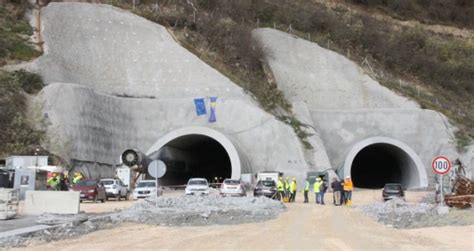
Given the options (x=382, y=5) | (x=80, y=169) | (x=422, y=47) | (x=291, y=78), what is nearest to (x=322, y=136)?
(x=291, y=78)

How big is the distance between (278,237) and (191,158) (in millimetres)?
42351

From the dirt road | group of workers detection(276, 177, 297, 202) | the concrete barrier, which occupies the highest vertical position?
group of workers detection(276, 177, 297, 202)

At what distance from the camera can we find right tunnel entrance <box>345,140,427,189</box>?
48.4 metres

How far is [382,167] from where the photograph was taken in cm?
6319

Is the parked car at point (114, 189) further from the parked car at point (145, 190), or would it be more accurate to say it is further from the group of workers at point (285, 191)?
the group of workers at point (285, 191)

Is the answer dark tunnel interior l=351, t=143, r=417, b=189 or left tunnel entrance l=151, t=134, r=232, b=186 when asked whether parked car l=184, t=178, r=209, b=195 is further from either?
dark tunnel interior l=351, t=143, r=417, b=189

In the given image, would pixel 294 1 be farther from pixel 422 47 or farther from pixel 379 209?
pixel 379 209

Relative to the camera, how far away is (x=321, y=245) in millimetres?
13234

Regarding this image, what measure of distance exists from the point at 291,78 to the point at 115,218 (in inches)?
1566

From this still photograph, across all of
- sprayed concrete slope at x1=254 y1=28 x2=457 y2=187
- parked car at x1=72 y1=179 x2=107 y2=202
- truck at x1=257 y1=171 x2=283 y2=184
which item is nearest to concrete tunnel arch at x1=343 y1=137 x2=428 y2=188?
sprayed concrete slope at x1=254 y1=28 x2=457 y2=187

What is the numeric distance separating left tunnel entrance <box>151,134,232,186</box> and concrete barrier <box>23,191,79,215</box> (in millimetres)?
22640

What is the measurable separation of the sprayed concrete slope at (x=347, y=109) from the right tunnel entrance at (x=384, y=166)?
0.39ft

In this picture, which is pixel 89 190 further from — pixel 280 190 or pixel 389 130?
pixel 389 130

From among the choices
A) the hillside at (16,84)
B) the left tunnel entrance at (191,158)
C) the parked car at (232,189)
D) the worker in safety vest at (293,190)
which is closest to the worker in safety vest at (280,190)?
the worker in safety vest at (293,190)
